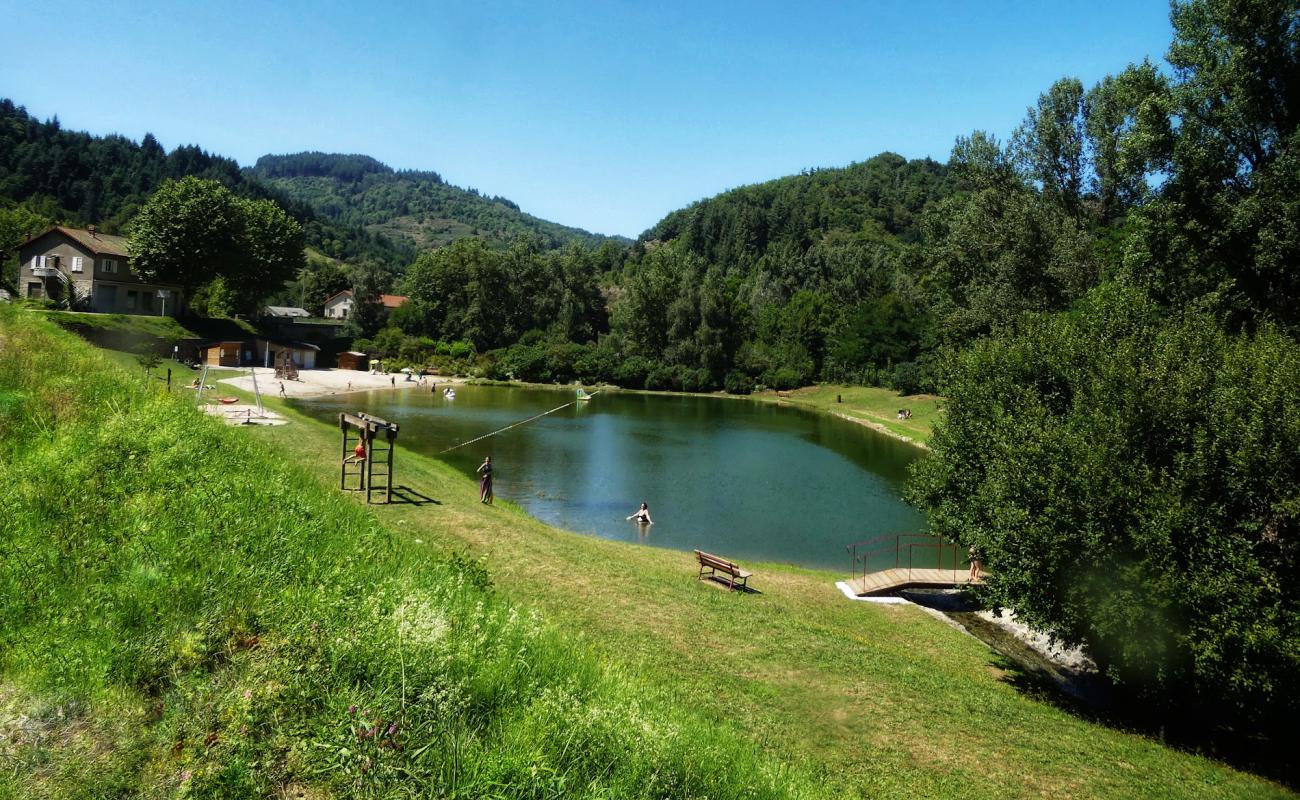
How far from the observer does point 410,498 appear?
2028 centimetres

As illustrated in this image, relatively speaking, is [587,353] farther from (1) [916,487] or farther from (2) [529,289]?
(1) [916,487]

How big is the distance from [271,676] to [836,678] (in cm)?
924

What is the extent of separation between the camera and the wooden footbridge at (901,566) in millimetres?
20141

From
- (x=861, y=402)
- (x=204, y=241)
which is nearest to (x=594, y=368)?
(x=861, y=402)

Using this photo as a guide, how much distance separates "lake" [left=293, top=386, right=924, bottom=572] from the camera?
87.2ft

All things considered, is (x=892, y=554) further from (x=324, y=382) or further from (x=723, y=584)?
(x=324, y=382)

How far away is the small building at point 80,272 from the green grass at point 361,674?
62.7m

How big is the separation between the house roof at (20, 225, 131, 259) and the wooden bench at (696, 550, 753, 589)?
69432 mm

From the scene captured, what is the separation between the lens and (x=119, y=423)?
10219mm

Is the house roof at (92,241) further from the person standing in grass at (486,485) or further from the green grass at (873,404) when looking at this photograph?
the green grass at (873,404)

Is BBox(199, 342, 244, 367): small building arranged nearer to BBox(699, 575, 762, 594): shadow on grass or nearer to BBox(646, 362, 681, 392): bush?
BBox(646, 362, 681, 392): bush

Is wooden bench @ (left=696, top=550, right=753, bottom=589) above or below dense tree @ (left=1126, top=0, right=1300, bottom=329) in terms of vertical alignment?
below

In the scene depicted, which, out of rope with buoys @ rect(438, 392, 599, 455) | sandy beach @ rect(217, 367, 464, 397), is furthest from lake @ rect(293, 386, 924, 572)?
sandy beach @ rect(217, 367, 464, 397)

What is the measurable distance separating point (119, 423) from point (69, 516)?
9.76ft
